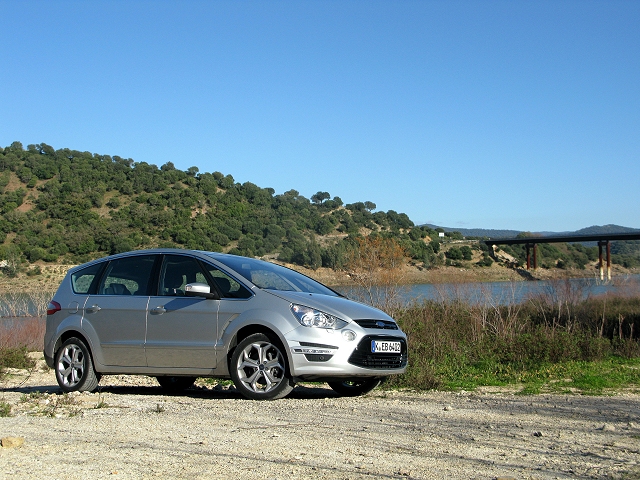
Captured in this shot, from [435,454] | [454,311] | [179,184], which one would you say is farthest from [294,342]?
[179,184]

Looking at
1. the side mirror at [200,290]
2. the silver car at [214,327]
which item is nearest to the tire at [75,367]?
the silver car at [214,327]

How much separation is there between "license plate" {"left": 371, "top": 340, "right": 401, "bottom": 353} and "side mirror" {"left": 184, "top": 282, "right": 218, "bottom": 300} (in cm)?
181

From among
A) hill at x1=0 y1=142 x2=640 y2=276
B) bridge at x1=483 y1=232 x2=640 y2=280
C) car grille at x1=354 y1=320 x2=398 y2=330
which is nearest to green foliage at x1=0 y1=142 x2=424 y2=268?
hill at x1=0 y1=142 x2=640 y2=276

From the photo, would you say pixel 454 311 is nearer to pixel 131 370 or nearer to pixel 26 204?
pixel 131 370

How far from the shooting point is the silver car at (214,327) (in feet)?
24.6

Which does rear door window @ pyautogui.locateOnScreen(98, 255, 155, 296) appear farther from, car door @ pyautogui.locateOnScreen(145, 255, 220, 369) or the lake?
the lake

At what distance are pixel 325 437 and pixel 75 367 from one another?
449 centimetres

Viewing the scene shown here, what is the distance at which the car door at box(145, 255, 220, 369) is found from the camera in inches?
309

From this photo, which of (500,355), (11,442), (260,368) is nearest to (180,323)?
(260,368)

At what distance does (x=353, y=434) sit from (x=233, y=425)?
43.4 inches

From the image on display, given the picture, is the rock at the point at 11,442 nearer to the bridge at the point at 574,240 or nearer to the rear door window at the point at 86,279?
the rear door window at the point at 86,279

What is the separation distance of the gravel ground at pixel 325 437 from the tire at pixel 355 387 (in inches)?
11.3

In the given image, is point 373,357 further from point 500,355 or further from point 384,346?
point 500,355

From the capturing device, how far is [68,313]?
8.91 meters
